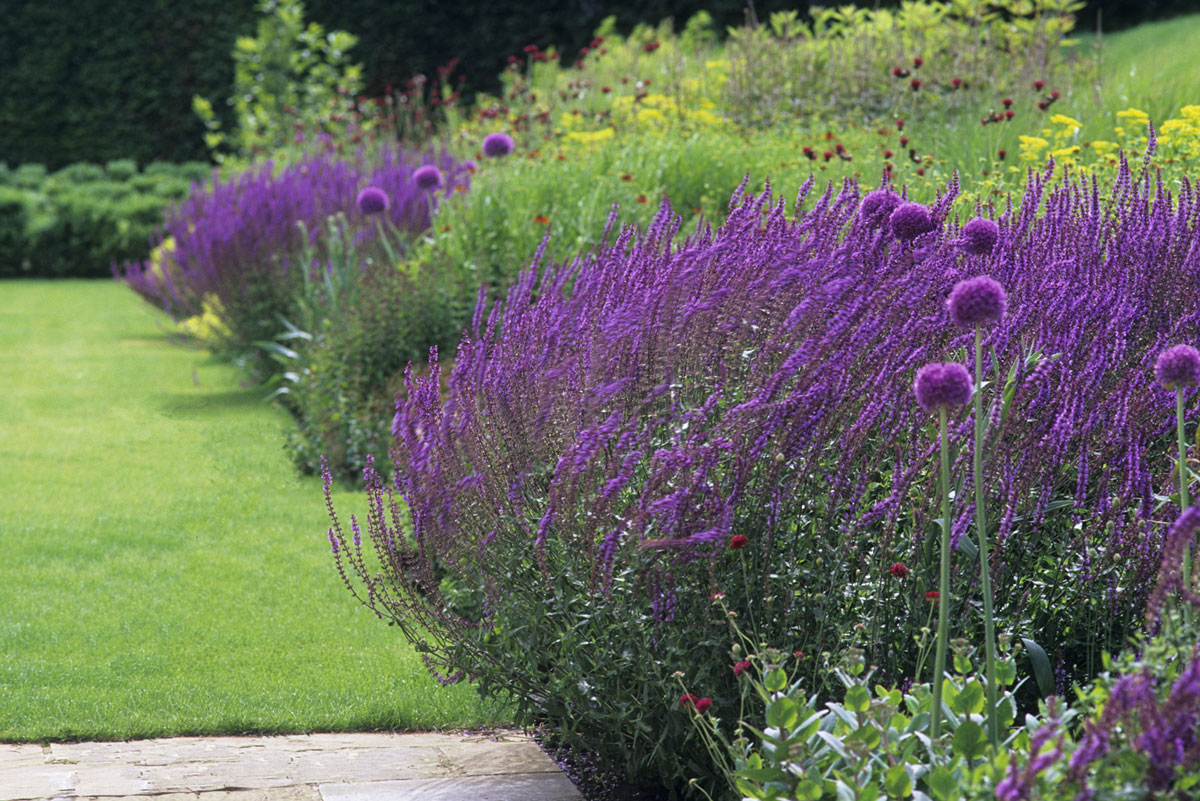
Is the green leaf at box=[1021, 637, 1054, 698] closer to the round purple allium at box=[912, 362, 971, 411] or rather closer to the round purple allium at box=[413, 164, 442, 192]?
the round purple allium at box=[912, 362, 971, 411]

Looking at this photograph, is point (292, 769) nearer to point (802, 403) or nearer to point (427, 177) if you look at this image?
point (802, 403)

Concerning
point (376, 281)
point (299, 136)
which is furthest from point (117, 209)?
point (376, 281)

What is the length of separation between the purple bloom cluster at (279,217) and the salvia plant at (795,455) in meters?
4.61

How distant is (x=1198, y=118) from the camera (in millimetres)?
4891

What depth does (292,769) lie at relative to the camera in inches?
119

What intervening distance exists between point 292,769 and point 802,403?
5.34 feet

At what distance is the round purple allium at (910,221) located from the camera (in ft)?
8.89

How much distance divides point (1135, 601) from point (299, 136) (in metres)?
10.0

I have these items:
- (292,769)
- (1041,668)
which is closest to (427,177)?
(292,769)

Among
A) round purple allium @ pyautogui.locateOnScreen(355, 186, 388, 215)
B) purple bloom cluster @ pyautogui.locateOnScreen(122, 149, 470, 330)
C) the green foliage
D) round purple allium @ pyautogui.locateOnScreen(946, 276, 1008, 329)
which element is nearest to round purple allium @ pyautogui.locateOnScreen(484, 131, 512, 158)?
round purple allium @ pyautogui.locateOnScreen(355, 186, 388, 215)

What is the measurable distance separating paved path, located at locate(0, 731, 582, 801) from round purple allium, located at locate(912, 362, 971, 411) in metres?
1.58

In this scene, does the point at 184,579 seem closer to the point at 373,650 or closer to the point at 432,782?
the point at 373,650

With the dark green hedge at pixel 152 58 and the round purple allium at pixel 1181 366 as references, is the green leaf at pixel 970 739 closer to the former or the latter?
the round purple allium at pixel 1181 366

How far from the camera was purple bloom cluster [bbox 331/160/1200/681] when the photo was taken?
7.89 ft
